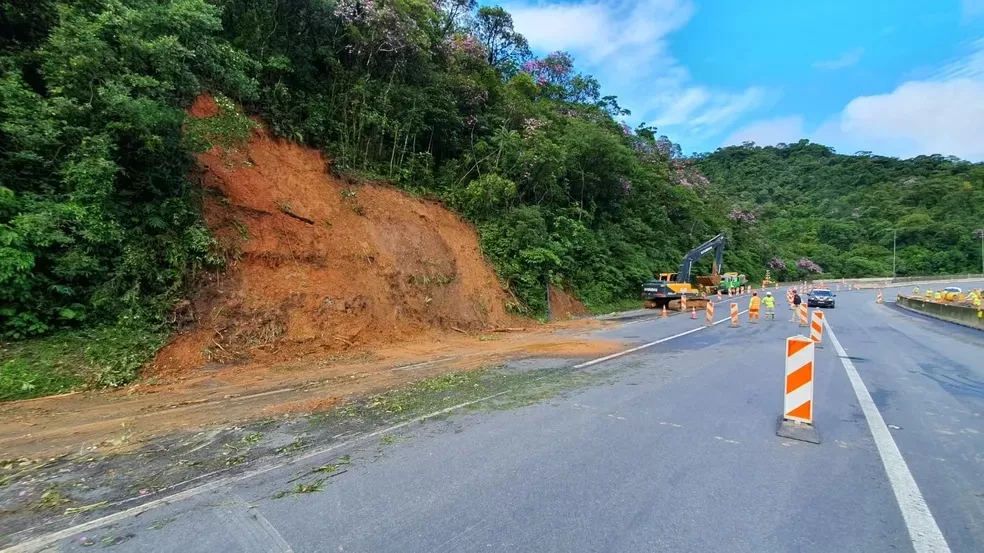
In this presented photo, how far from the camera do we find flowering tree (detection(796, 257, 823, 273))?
7181 centimetres

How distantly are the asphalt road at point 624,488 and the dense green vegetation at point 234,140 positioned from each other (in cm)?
613

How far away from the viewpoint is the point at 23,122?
8539mm

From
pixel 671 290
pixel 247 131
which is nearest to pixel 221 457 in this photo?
pixel 247 131

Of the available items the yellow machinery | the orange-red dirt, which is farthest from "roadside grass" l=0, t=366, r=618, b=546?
the yellow machinery

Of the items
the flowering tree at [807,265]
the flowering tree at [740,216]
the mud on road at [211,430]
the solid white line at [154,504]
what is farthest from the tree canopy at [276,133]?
the flowering tree at [807,265]

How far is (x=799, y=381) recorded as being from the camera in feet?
19.0

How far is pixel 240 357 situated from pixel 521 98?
69.0 feet

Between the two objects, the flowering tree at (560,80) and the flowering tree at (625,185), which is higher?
the flowering tree at (560,80)

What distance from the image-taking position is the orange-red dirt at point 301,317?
6.56 meters

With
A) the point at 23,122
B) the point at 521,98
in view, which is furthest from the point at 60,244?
the point at 521,98

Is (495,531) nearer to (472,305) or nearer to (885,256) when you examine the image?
(472,305)

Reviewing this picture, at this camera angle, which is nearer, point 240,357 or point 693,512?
point 693,512

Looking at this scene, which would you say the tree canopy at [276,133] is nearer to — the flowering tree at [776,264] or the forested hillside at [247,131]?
the forested hillside at [247,131]

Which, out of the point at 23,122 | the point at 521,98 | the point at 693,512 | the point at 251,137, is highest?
the point at 521,98
